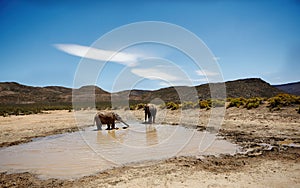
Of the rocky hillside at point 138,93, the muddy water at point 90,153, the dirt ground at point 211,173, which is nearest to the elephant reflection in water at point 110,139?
the muddy water at point 90,153

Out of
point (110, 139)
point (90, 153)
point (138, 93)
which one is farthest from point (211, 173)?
point (138, 93)

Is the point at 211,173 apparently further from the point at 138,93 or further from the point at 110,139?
the point at 138,93

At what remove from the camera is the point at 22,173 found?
7.17m

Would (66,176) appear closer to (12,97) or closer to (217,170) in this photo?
(217,170)

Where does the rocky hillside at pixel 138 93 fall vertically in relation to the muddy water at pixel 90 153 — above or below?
above

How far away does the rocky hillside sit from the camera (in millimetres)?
52281

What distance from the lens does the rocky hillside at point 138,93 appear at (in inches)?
2058

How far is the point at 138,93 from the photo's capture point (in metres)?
88.8

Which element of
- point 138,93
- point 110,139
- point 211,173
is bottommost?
point 211,173

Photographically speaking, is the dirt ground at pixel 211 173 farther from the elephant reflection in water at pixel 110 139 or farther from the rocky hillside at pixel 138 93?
the rocky hillside at pixel 138 93

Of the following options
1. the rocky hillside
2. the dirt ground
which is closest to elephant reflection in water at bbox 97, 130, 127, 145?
the dirt ground

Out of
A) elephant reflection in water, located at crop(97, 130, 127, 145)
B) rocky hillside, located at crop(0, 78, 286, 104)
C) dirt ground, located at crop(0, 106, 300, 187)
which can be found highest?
rocky hillside, located at crop(0, 78, 286, 104)

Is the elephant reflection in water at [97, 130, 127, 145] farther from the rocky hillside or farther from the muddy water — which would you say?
the rocky hillside

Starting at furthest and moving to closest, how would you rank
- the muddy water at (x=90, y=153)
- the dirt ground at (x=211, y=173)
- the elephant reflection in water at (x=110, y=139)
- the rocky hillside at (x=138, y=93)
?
1. the rocky hillside at (x=138, y=93)
2. the elephant reflection in water at (x=110, y=139)
3. the muddy water at (x=90, y=153)
4. the dirt ground at (x=211, y=173)
